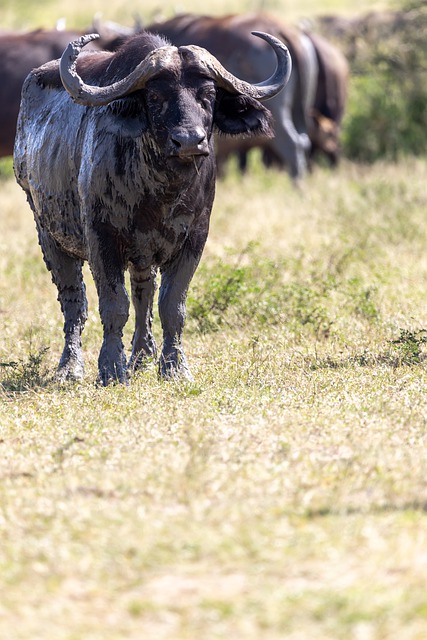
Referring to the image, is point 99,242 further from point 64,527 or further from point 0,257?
point 0,257

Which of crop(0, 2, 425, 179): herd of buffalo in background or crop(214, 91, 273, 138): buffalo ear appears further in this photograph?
crop(0, 2, 425, 179): herd of buffalo in background

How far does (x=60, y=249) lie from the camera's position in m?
7.44

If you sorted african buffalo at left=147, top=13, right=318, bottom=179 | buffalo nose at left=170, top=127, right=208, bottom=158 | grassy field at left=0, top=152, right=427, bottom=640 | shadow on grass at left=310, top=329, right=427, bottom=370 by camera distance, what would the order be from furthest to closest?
african buffalo at left=147, top=13, right=318, bottom=179, shadow on grass at left=310, top=329, right=427, bottom=370, buffalo nose at left=170, top=127, right=208, bottom=158, grassy field at left=0, top=152, right=427, bottom=640

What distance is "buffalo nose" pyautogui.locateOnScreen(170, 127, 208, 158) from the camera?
5.91 meters

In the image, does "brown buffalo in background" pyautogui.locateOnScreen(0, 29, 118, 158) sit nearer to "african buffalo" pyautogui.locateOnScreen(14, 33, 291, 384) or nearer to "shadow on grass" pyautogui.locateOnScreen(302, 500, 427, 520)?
"african buffalo" pyautogui.locateOnScreen(14, 33, 291, 384)

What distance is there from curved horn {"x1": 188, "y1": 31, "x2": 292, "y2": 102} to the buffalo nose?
1.57 ft

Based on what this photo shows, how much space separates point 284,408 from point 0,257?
5487 mm

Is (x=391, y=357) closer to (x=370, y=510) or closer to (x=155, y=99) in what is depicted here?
(x=155, y=99)

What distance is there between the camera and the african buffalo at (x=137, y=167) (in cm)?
619

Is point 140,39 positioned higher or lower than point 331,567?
higher

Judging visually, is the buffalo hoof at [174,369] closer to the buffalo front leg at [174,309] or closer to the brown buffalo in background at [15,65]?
the buffalo front leg at [174,309]

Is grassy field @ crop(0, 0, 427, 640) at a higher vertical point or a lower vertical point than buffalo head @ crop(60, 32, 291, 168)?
lower

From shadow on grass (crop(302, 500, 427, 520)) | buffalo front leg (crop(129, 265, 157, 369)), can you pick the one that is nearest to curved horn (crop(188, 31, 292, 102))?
buffalo front leg (crop(129, 265, 157, 369))

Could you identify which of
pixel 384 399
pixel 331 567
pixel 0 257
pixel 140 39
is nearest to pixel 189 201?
pixel 140 39
